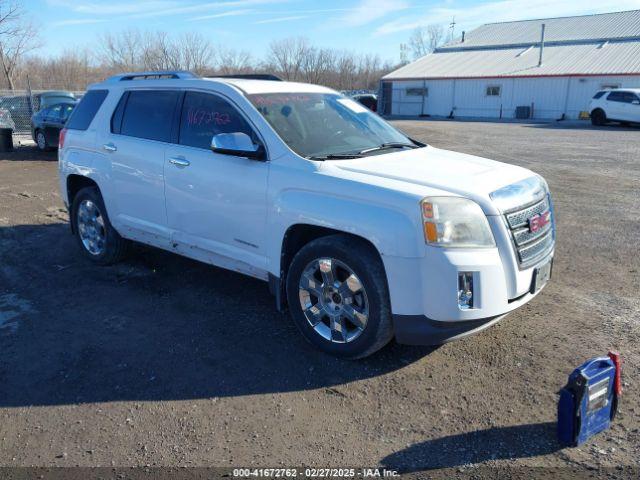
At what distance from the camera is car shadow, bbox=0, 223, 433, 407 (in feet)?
12.3

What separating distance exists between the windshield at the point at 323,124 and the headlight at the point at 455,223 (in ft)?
3.73

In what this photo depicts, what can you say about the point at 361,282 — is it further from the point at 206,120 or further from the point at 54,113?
the point at 54,113

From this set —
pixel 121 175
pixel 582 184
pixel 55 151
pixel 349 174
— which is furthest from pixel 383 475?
pixel 55 151

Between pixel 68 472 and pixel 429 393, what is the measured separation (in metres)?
2.16

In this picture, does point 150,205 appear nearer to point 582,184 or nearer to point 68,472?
point 68,472

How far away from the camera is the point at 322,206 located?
12.7 feet

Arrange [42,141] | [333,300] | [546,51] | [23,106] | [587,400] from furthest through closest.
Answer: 1. [546,51]
2. [23,106]
3. [42,141]
4. [333,300]
5. [587,400]

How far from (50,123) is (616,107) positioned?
23813mm

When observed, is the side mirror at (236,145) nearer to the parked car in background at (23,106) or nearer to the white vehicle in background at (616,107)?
the parked car in background at (23,106)

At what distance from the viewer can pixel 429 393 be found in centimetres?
364

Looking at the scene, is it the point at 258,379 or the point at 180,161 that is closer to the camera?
the point at 258,379

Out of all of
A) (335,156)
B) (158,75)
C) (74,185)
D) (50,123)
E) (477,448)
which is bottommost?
(477,448)

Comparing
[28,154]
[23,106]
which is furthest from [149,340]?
[23,106]

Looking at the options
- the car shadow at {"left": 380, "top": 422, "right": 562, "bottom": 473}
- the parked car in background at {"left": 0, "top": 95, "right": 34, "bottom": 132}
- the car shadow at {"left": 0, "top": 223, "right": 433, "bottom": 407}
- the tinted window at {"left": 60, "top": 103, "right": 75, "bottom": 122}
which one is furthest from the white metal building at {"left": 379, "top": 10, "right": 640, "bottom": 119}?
the car shadow at {"left": 380, "top": 422, "right": 562, "bottom": 473}
